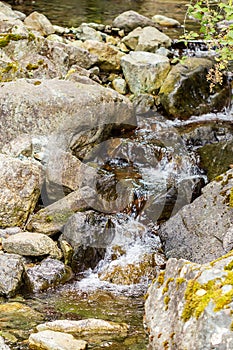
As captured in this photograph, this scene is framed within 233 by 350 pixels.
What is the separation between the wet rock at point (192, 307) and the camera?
3.24m

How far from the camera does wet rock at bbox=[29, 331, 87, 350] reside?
14.1 feet

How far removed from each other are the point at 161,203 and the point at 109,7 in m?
16.6

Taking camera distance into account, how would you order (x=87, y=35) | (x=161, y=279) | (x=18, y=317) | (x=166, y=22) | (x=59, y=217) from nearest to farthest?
(x=161, y=279)
(x=18, y=317)
(x=59, y=217)
(x=87, y=35)
(x=166, y=22)

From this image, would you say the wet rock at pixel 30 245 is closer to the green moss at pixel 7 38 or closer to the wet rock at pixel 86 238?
the wet rock at pixel 86 238

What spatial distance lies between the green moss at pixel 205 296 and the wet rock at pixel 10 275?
2938 mm

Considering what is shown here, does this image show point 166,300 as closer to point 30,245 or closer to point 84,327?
point 84,327

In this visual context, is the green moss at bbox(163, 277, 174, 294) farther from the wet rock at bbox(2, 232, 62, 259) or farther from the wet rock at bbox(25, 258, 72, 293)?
the wet rock at bbox(2, 232, 62, 259)

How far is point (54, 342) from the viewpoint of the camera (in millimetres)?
4352

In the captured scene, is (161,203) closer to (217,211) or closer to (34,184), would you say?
(217,211)

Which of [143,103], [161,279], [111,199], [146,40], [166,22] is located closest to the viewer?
[161,279]

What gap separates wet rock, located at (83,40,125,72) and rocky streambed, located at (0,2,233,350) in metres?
0.03

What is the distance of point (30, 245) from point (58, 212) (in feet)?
3.17

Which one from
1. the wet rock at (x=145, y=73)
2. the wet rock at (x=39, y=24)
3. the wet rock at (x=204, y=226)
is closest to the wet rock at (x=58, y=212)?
the wet rock at (x=204, y=226)

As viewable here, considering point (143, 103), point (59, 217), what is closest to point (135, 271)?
point (59, 217)
